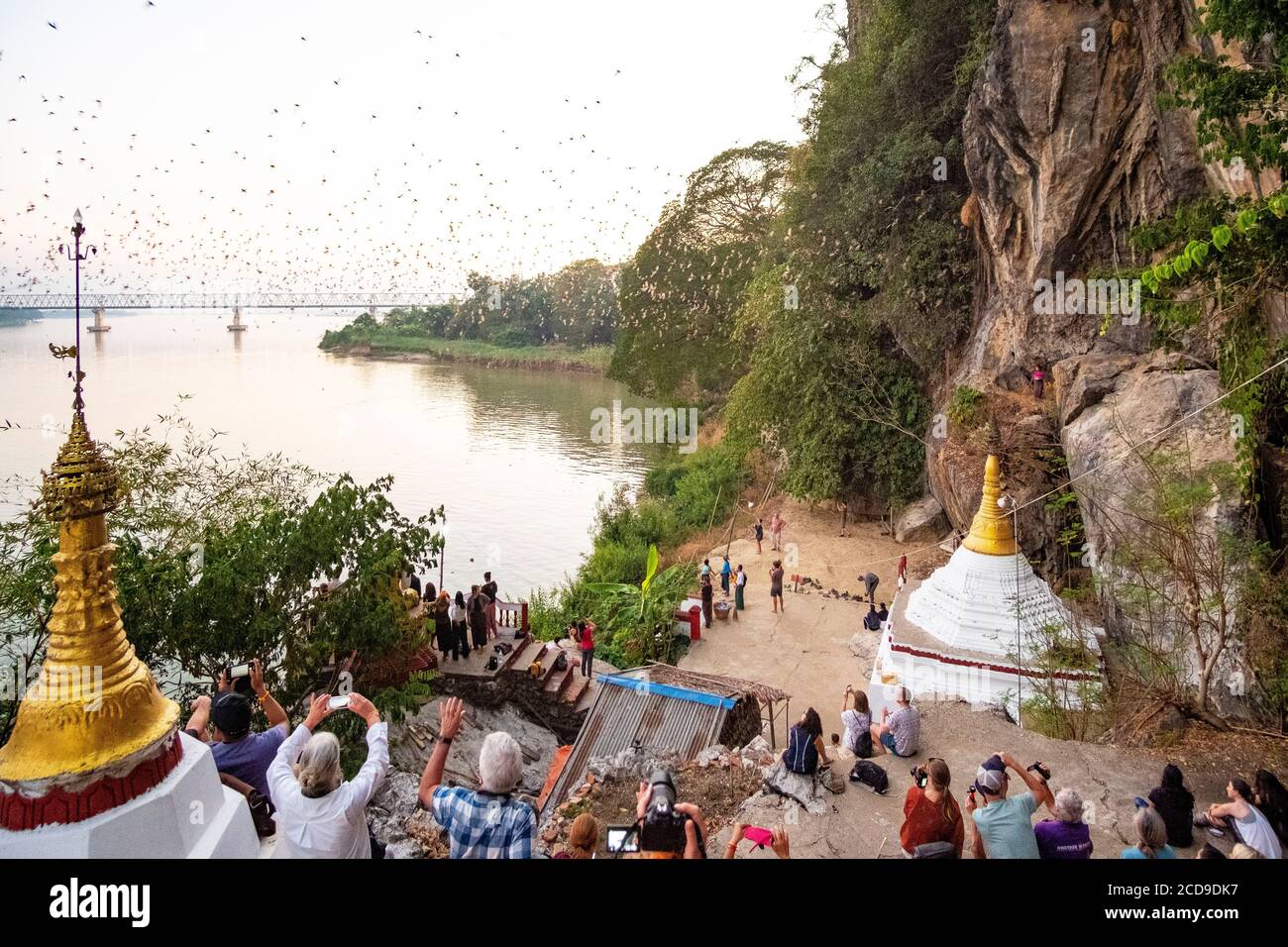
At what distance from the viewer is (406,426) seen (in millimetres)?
40250

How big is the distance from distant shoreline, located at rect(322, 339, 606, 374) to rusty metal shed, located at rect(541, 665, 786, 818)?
48.5 m

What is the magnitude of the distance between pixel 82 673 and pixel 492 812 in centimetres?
229

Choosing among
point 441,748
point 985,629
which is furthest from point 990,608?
point 441,748

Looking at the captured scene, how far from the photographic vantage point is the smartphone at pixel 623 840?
11.3 feet

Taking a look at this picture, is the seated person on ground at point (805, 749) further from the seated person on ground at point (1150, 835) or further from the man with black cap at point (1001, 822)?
the seated person on ground at point (1150, 835)

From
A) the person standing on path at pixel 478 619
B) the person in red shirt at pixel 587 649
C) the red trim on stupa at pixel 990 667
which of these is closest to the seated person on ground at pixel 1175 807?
the red trim on stupa at pixel 990 667

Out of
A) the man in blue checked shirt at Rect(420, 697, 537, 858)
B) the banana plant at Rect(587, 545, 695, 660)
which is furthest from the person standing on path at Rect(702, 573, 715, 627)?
the man in blue checked shirt at Rect(420, 697, 537, 858)

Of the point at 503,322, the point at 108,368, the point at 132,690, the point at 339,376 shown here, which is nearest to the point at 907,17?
the point at 132,690

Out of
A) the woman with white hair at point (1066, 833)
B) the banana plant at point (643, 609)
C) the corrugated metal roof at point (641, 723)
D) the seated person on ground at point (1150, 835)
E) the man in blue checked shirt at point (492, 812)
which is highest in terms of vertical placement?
the man in blue checked shirt at point (492, 812)

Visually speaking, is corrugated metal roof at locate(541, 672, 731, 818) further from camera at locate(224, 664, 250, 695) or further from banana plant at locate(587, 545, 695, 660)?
banana plant at locate(587, 545, 695, 660)

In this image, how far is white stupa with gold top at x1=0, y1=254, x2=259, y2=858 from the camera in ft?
12.1

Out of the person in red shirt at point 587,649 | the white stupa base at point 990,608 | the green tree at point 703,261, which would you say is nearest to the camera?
the white stupa base at point 990,608

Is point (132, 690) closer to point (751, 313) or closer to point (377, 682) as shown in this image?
point (377, 682)

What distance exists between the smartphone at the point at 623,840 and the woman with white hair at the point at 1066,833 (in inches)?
98.6
